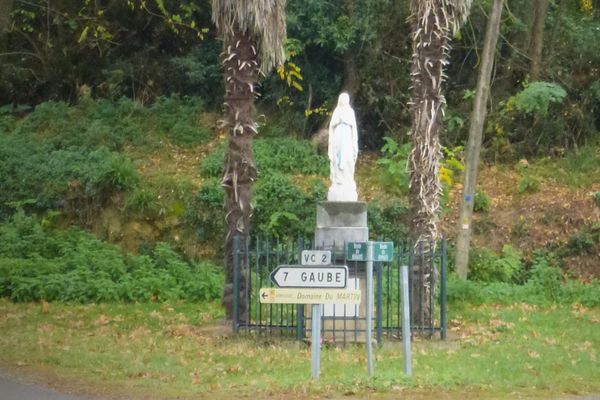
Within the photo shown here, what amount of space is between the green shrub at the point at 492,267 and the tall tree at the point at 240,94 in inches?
281

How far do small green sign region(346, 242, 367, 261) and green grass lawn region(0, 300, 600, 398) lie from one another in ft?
4.52

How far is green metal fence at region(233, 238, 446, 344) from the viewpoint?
1606cm

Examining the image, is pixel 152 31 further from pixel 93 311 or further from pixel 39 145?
pixel 93 311

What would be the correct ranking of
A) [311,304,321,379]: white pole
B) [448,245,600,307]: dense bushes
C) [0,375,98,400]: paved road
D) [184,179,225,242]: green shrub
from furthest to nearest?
[184,179,225,242]: green shrub
[448,245,600,307]: dense bushes
[311,304,321,379]: white pole
[0,375,98,400]: paved road

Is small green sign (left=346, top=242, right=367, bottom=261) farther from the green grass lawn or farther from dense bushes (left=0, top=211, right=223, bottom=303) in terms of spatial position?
dense bushes (left=0, top=211, right=223, bottom=303)

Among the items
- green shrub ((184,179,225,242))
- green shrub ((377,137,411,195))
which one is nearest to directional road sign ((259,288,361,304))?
green shrub ((184,179,225,242))

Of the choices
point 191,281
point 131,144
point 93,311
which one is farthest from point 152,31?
point 93,311

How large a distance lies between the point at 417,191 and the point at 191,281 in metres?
5.71

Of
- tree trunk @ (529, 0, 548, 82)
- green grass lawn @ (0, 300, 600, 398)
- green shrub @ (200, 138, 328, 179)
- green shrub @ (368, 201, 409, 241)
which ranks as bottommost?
green grass lawn @ (0, 300, 600, 398)

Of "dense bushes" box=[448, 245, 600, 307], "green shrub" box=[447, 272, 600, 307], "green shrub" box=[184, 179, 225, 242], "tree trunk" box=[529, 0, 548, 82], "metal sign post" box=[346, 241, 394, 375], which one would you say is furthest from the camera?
"tree trunk" box=[529, 0, 548, 82]

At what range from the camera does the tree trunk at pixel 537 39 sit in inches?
1076

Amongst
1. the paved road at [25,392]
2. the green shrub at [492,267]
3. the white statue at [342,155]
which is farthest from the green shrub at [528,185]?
the paved road at [25,392]

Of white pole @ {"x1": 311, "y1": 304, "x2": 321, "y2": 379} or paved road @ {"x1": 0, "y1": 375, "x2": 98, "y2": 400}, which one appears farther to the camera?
white pole @ {"x1": 311, "y1": 304, "x2": 321, "y2": 379}

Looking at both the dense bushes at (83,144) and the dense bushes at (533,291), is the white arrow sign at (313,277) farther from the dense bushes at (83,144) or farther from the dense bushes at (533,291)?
the dense bushes at (83,144)
